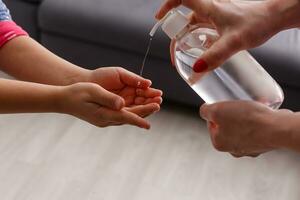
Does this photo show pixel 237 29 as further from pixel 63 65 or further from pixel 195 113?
pixel 195 113

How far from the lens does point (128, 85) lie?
1066 mm

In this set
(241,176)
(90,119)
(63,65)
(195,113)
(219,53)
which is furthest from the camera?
(195,113)

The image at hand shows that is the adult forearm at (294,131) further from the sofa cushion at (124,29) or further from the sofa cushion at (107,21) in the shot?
the sofa cushion at (107,21)

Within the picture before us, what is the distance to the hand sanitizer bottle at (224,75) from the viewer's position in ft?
3.08

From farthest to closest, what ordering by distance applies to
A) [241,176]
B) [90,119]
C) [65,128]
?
[65,128], [241,176], [90,119]

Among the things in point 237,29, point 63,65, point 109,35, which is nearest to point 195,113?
point 109,35

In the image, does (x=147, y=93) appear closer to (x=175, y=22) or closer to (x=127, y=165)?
(x=175, y=22)

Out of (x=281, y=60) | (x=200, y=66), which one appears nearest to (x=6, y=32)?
(x=200, y=66)

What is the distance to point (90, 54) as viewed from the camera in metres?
1.80

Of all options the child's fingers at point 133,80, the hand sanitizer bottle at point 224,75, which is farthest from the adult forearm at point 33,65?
the hand sanitizer bottle at point 224,75

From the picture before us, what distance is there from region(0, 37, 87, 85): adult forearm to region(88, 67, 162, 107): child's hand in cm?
7

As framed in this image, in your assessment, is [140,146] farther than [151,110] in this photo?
Yes

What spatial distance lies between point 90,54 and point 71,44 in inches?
3.3

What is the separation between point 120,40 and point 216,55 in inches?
35.2
